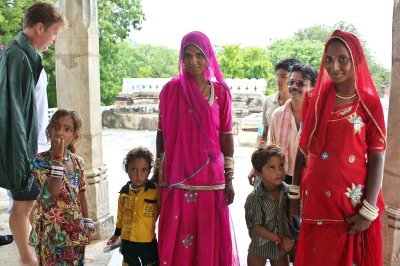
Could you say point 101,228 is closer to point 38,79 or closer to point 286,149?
point 38,79

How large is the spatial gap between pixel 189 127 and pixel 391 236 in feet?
4.16

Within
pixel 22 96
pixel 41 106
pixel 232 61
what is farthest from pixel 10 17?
pixel 232 61

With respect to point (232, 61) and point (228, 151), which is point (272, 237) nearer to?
point (228, 151)

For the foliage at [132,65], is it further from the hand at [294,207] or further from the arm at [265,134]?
the hand at [294,207]

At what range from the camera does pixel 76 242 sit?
2.10m

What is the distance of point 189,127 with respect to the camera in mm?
2117

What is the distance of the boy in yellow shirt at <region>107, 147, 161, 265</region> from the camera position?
7.14ft

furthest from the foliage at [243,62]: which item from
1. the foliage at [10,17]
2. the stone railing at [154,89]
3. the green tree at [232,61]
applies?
the foliage at [10,17]

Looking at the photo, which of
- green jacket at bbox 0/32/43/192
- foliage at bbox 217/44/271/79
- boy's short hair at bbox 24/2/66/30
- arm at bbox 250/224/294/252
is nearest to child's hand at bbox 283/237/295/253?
arm at bbox 250/224/294/252

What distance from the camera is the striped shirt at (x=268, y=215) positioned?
212 cm

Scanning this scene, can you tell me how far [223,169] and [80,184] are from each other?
0.72 metres

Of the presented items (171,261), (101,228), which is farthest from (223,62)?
(171,261)

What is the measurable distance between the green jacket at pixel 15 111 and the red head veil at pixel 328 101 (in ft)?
4.62

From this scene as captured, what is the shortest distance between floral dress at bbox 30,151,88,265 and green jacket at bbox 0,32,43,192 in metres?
0.26
